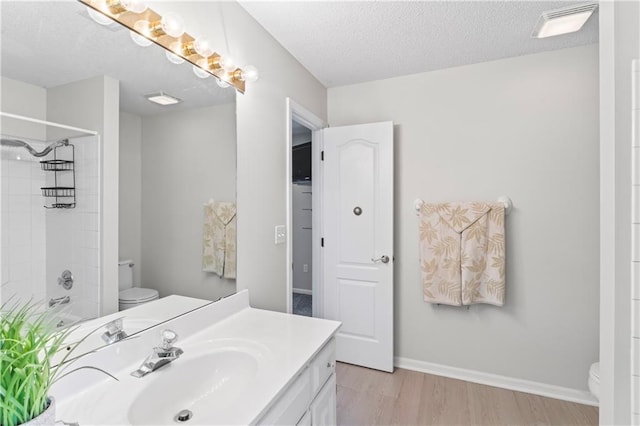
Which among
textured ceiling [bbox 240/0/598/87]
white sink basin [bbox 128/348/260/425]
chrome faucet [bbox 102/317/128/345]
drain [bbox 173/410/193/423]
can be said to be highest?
textured ceiling [bbox 240/0/598/87]

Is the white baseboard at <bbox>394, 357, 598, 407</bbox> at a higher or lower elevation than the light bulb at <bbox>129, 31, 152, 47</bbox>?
lower

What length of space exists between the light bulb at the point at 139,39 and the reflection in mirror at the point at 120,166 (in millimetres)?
17

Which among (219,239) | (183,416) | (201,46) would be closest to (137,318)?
(183,416)

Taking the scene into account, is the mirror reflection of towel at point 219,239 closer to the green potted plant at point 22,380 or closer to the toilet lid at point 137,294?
the toilet lid at point 137,294

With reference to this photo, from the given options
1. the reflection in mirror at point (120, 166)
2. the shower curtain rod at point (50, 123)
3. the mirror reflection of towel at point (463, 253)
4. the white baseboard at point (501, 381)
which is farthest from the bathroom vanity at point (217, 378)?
the white baseboard at point (501, 381)

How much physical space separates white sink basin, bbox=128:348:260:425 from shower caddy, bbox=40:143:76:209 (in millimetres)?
582

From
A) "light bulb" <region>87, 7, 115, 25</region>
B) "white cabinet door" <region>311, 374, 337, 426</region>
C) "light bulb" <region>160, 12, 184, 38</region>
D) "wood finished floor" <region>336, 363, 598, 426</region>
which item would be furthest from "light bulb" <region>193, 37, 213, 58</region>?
"wood finished floor" <region>336, 363, 598, 426</region>

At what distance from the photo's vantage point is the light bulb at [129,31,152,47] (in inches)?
43.7

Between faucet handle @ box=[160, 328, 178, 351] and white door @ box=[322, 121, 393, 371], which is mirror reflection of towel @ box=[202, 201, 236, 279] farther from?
white door @ box=[322, 121, 393, 371]

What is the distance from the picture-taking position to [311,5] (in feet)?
5.50

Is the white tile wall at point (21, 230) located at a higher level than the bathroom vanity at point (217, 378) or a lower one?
higher

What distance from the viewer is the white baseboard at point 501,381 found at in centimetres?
214

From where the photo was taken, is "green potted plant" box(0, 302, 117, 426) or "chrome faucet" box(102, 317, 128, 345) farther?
"chrome faucet" box(102, 317, 128, 345)
